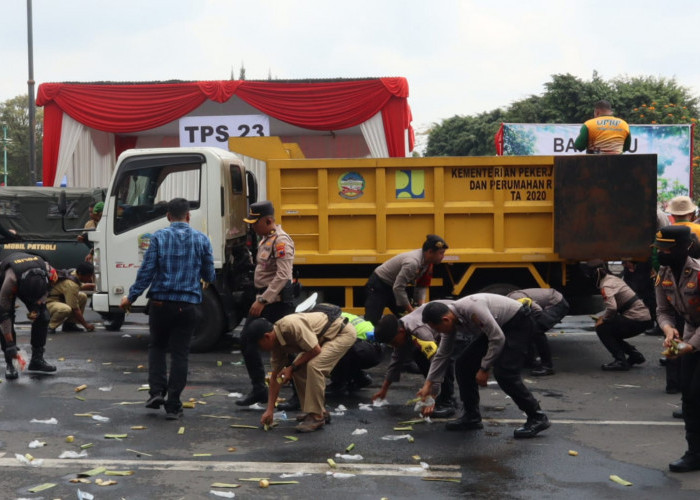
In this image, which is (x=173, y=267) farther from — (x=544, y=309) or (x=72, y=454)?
(x=544, y=309)

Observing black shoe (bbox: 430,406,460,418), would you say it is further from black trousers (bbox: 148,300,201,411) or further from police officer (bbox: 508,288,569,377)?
black trousers (bbox: 148,300,201,411)

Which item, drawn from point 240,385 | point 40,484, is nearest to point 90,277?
point 240,385

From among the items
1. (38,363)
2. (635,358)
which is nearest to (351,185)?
(635,358)

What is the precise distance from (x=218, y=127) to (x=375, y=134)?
3547 mm

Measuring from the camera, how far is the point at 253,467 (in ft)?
19.3

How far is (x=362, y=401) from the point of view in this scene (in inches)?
312

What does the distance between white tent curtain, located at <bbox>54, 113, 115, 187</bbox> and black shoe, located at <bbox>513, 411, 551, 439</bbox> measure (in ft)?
49.6

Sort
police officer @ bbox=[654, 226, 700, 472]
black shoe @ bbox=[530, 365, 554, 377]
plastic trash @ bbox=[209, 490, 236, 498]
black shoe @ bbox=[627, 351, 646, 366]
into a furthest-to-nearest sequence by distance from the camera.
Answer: black shoe @ bbox=[627, 351, 646, 366], black shoe @ bbox=[530, 365, 554, 377], police officer @ bbox=[654, 226, 700, 472], plastic trash @ bbox=[209, 490, 236, 498]

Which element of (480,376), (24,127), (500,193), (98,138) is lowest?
(480,376)

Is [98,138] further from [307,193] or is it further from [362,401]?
[362,401]

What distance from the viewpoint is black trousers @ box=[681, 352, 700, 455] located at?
5.78 meters

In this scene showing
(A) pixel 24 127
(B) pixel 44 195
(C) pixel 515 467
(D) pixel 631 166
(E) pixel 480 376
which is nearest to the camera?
(C) pixel 515 467

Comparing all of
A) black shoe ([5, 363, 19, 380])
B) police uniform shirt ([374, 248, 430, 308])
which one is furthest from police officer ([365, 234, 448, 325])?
black shoe ([5, 363, 19, 380])

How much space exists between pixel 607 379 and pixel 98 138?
46.9 feet
